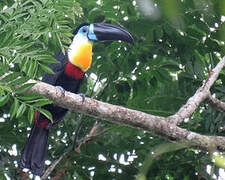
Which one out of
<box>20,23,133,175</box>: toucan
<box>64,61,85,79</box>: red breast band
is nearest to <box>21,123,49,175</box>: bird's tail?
<box>20,23,133,175</box>: toucan

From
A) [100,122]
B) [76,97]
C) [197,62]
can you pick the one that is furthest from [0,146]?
[197,62]

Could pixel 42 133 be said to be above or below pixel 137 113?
below

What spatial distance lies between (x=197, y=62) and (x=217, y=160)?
238cm

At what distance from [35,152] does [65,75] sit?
2.43ft

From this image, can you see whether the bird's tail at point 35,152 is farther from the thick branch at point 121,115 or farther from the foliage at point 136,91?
the thick branch at point 121,115

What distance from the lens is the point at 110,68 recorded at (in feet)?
9.16

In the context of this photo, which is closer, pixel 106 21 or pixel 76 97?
pixel 76 97

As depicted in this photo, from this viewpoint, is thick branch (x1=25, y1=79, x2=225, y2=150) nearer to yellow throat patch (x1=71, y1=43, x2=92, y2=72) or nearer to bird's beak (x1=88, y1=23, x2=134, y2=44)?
bird's beak (x1=88, y1=23, x2=134, y2=44)

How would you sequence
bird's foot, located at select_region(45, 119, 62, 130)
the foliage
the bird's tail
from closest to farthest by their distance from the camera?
the foliage
the bird's tail
bird's foot, located at select_region(45, 119, 62, 130)

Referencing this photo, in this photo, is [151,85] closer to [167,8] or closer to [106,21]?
[106,21]

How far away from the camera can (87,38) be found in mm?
3297

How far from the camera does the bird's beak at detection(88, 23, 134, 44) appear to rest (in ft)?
8.61

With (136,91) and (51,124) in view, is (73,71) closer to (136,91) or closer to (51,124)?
(51,124)

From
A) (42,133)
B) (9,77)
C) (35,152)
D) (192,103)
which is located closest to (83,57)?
(42,133)
